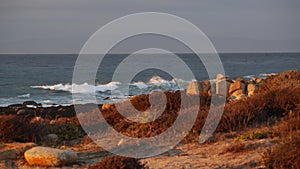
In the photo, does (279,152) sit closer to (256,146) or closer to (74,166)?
(256,146)

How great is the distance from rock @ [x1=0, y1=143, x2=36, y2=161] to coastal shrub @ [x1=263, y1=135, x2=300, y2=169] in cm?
490

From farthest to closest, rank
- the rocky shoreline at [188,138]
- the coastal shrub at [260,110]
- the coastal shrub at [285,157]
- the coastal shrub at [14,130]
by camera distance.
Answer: the coastal shrub at [260,110]
the coastal shrub at [14,130]
the rocky shoreline at [188,138]
the coastal shrub at [285,157]

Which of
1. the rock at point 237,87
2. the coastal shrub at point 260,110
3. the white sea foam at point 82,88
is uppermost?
the white sea foam at point 82,88

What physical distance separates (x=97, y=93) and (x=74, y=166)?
3623cm

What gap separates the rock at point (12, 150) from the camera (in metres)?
8.88

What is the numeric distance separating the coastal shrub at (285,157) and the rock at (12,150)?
4.90 meters

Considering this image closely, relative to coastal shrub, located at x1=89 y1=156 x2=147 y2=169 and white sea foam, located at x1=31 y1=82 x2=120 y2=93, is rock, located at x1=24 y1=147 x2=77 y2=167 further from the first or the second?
white sea foam, located at x1=31 y1=82 x2=120 y2=93

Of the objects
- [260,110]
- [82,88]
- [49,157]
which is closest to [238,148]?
[260,110]

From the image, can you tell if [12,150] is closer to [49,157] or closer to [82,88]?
[49,157]

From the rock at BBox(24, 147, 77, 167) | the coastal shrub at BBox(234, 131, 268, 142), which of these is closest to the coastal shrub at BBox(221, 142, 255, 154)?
the coastal shrub at BBox(234, 131, 268, 142)

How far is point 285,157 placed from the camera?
6.69m

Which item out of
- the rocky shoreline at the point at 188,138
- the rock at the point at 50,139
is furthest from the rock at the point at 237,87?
the rock at the point at 50,139

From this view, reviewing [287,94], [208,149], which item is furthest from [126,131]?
[287,94]

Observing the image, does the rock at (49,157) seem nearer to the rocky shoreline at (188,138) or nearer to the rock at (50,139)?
the rocky shoreline at (188,138)
